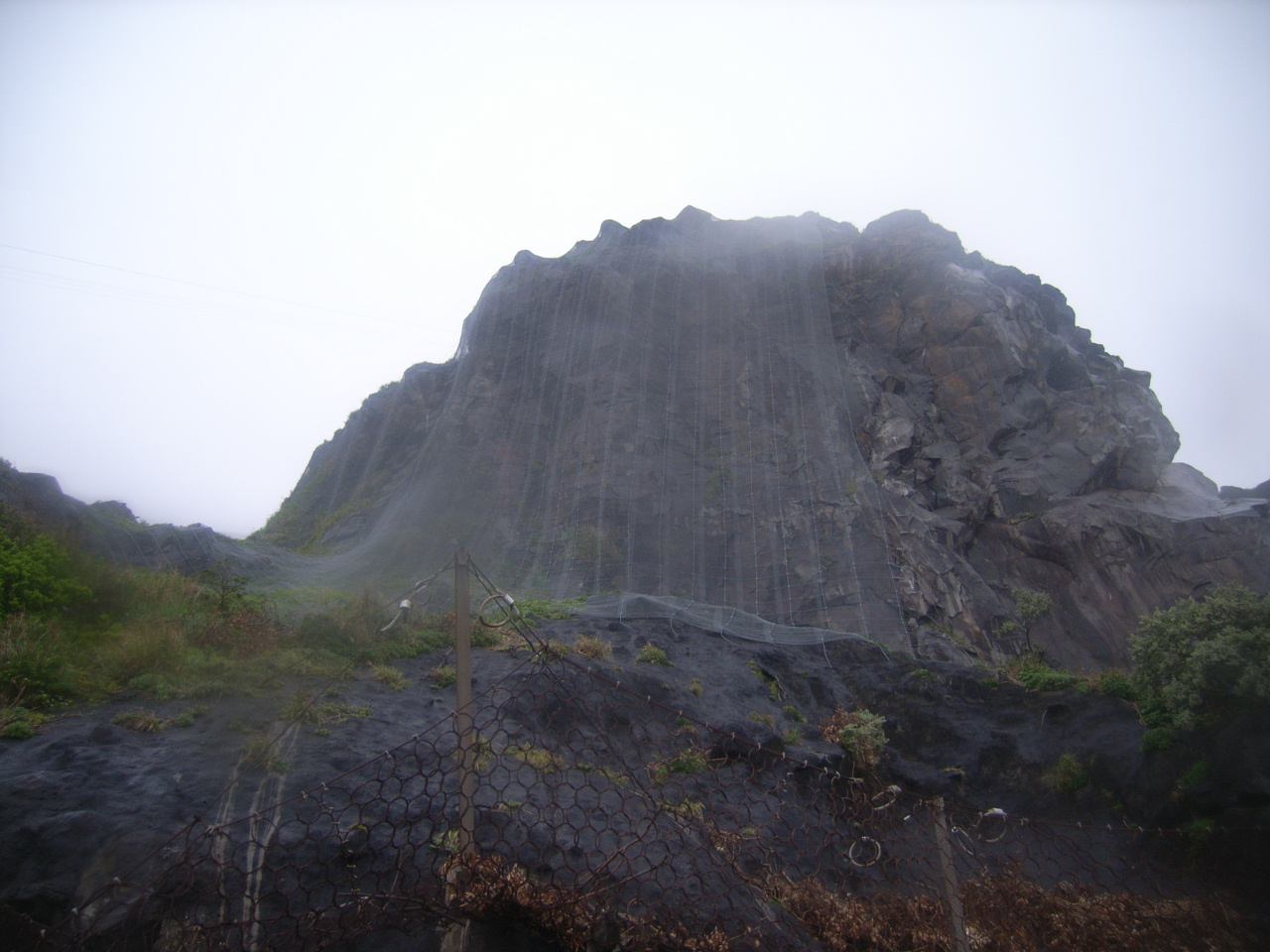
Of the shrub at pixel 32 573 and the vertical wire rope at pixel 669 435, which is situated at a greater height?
the vertical wire rope at pixel 669 435

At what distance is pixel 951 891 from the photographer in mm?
4504

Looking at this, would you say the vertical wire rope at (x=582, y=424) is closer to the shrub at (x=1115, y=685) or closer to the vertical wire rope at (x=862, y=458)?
the vertical wire rope at (x=862, y=458)

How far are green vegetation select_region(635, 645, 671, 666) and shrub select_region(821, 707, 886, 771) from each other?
3279 mm

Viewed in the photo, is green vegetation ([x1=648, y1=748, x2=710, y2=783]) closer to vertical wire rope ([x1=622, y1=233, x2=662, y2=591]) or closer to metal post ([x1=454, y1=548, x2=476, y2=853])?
metal post ([x1=454, y1=548, x2=476, y2=853])

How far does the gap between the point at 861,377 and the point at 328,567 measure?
19.4m

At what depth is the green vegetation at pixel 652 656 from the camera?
13.3 m

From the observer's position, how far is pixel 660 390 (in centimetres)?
2438

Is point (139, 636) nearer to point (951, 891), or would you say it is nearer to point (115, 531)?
point (115, 531)

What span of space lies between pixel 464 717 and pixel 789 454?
20015 mm

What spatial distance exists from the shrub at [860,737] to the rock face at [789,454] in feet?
17.9

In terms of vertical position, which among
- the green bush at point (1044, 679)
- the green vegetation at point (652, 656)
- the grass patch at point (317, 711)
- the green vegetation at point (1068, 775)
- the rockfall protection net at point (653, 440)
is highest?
the rockfall protection net at point (653, 440)

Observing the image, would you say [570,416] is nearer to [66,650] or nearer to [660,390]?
[660,390]

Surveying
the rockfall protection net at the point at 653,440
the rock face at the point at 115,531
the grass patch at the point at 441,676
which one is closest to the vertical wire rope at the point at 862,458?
the rockfall protection net at the point at 653,440

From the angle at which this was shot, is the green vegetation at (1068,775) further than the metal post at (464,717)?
Yes
